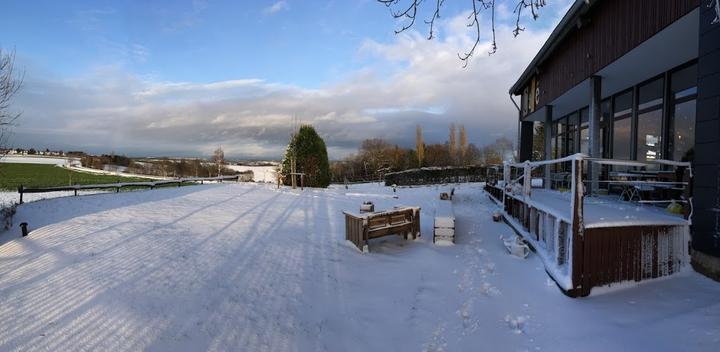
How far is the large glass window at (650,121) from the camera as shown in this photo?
8.06m

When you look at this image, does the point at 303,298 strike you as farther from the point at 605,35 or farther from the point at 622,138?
the point at 622,138

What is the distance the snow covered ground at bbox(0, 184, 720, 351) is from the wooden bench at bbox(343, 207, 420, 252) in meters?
0.26

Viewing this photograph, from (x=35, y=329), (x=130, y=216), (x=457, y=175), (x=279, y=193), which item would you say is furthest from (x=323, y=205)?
(x=457, y=175)

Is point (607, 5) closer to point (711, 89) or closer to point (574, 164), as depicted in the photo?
point (711, 89)

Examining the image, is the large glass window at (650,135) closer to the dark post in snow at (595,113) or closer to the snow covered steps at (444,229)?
the dark post in snow at (595,113)

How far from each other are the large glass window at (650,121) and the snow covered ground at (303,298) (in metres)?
4.27

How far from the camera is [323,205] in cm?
1319

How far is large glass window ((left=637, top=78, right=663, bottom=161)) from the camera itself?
806cm

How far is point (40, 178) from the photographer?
19469 millimetres

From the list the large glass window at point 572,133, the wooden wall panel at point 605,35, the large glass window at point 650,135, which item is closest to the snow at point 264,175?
the large glass window at point 572,133

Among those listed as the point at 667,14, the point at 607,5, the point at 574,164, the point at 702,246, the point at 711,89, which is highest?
the point at 607,5

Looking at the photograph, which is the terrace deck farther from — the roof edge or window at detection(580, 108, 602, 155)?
window at detection(580, 108, 602, 155)

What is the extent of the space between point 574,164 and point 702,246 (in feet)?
6.16

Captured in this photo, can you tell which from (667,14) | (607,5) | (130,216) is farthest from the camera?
(130,216)
